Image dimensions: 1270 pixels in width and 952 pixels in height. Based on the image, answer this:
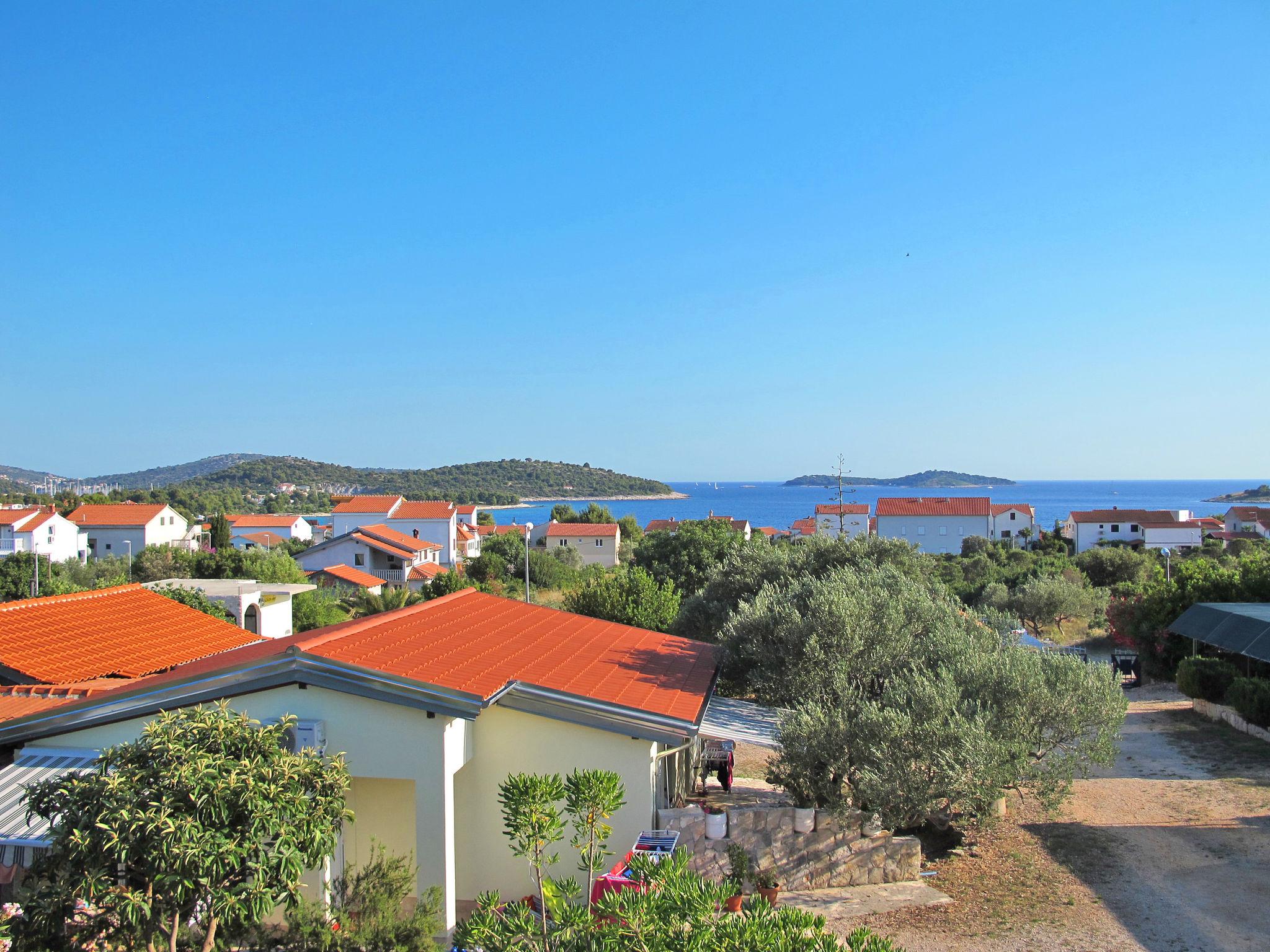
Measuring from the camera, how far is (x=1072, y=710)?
37.5 ft

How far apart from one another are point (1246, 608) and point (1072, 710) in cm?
1659

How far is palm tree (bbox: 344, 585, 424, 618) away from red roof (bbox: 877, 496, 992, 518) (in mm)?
57422

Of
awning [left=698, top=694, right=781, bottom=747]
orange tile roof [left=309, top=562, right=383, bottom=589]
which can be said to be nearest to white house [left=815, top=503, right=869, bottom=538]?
orange tile roof [left=309, top=562, right=383, bottom=589]

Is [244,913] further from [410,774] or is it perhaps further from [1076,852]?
[1076,852]

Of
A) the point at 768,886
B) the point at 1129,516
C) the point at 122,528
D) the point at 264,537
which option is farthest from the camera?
the point at 1129,516

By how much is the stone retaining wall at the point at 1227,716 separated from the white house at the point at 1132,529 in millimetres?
67507

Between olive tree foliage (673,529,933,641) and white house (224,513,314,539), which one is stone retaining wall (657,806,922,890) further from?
white house (224,513,314,539)

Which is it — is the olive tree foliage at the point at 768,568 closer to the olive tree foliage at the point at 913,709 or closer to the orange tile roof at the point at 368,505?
the olive tree foliage at the point at 913,709

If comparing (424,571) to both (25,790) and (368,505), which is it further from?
(25,790)

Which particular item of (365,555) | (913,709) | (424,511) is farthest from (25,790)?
(424,511)

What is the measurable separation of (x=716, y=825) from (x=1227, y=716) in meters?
17.0

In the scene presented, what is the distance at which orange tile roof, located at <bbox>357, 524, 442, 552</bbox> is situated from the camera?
198 ft

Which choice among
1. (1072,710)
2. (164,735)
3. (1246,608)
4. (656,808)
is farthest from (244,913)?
(1246,608)

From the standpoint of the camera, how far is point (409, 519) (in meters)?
75.9
